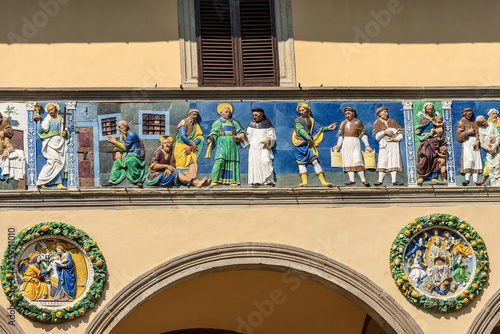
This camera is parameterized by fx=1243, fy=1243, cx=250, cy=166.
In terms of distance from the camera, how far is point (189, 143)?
1523cm

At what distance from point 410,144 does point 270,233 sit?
212cm

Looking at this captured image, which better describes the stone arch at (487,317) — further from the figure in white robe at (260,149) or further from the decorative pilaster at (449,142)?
the figure in white robe at (260,149)

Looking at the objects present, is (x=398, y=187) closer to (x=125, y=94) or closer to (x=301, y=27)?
(x=301, y=27)

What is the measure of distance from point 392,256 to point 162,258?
2.78m

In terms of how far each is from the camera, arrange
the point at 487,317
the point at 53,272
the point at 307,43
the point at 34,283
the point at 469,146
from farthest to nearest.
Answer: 1. the point at 307,43
2. the point at 469,146
3. the point at 487,317
4. the point at 53,272
5. the point at 34,283

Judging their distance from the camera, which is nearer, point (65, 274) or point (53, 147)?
point (65, 274)

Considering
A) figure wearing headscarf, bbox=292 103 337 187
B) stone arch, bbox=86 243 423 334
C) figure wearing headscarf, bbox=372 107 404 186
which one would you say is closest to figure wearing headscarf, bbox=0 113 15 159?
stone arch, bbox=86 243 423 334

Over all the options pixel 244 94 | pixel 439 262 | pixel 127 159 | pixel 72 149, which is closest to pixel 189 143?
pixel 127 159

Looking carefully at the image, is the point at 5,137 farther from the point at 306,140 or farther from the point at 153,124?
the point at 306,140

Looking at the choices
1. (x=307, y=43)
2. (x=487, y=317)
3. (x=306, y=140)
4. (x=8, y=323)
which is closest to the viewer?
(x=8, y=323)

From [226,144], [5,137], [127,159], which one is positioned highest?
[5,137]

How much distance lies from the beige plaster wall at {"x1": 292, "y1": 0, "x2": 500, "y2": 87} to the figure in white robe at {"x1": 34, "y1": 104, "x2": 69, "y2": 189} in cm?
310

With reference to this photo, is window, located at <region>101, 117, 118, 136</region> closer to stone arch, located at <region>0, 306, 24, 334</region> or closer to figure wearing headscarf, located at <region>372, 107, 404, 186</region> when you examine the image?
stone arch, located at <region>0, 306, 24, 334</region>

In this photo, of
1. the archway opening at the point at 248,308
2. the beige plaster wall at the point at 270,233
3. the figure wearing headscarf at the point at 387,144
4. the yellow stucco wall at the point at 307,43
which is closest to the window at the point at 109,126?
the yellow stucco wall at the point at 307,43
